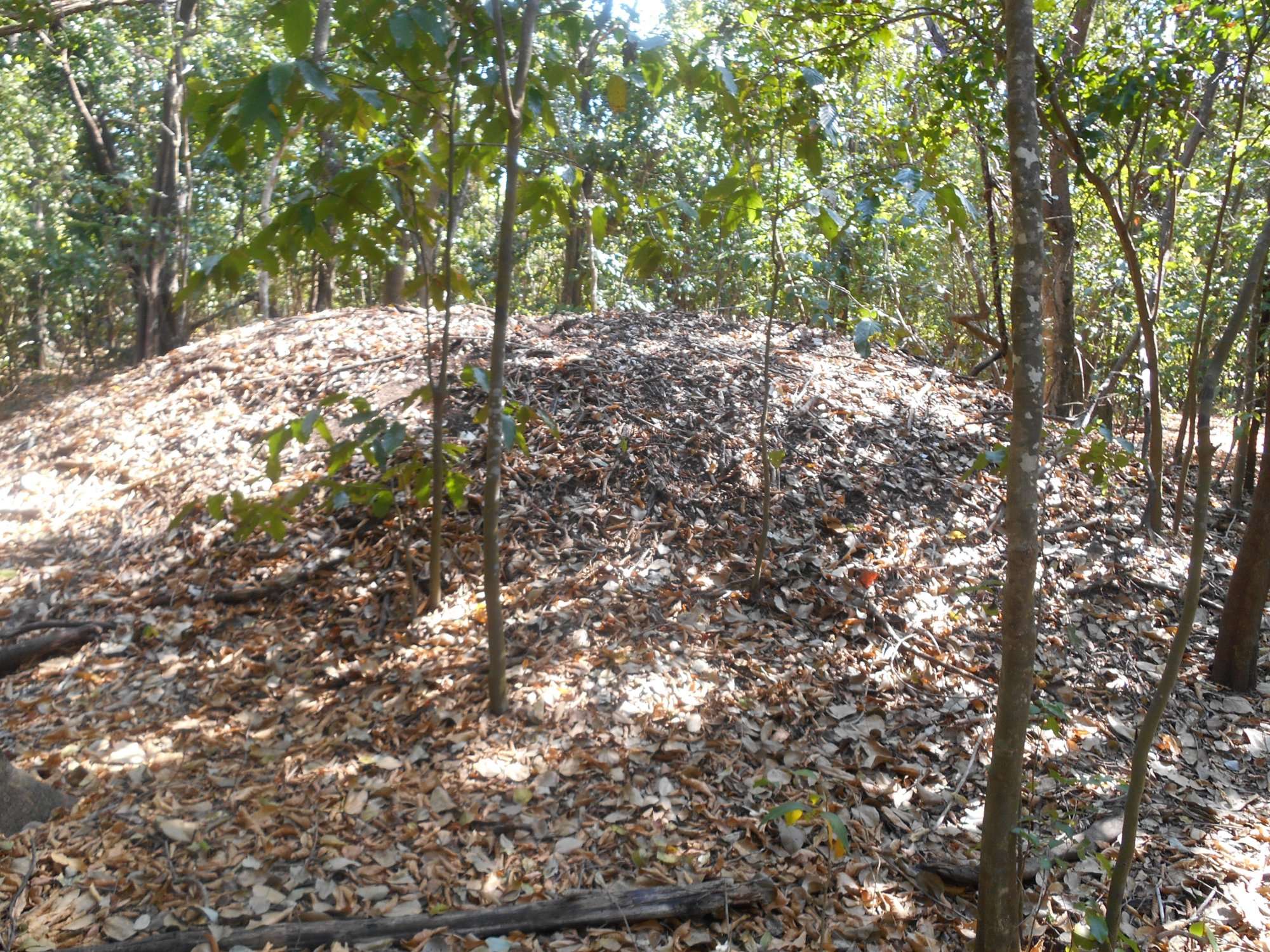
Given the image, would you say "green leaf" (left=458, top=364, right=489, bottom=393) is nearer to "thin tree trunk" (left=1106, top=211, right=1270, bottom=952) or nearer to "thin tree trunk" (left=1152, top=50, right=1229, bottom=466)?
"thin tree trunk" (left=1106, top=211, right=1270, bottom=952)

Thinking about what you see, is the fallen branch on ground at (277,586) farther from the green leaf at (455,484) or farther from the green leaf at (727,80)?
the green leaf at (727,80)

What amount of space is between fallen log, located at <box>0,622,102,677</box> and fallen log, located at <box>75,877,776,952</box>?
5.73ft

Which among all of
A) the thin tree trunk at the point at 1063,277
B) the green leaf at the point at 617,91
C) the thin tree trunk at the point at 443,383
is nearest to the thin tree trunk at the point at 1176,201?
the thin tree trunk at the point at 1063,277

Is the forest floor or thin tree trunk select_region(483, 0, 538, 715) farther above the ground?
thin tree trunk select_region(483, 0, 538, 715)

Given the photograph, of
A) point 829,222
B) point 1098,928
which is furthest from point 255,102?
point 1098,928

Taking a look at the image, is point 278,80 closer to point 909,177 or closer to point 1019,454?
point 909,177

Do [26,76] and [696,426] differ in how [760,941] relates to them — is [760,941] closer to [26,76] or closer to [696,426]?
[696,426]

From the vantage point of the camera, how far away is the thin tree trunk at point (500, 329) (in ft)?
9.15

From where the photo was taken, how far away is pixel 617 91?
2736mm

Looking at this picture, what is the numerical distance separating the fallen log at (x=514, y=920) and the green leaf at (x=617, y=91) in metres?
2.41

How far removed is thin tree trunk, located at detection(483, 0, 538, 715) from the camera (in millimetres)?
2789

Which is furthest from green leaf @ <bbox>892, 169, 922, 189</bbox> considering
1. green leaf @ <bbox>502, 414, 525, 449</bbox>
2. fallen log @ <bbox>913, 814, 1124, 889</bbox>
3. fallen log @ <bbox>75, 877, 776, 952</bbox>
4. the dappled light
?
fallen log @ <bbox>75, 877, 776, 952</bbox>

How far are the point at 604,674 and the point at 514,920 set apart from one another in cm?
118

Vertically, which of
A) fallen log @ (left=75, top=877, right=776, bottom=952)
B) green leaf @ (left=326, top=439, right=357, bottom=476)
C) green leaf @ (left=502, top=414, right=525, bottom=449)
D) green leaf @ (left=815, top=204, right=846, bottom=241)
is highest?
A: green leaf @ (left=815, top=204, right=846, bottom=241)
